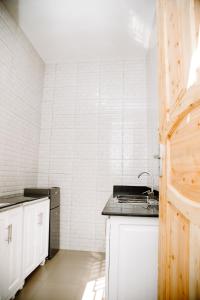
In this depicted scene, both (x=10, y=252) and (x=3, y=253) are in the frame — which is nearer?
(x=3, y=253)

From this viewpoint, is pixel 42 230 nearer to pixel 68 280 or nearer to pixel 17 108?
pixel 68 280

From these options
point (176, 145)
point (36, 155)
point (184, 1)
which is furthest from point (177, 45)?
point (36, 155)

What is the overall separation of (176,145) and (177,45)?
45 centimetres

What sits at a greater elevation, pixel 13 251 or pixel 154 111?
pixel 154 111

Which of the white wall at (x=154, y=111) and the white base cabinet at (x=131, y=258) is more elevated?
the white wall at (x=154, y=111)

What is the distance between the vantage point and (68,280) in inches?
97.7

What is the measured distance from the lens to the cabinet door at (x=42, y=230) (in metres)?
2.70

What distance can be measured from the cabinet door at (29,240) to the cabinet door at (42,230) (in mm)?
109

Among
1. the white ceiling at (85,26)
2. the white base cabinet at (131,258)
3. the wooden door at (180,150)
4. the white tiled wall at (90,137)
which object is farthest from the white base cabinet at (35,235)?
the white ceiling at (85,26)

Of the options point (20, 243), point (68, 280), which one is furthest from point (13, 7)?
point (68, 280)

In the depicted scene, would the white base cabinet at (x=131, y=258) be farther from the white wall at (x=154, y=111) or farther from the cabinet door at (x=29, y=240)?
the cabinet door at (x=29, y=240)

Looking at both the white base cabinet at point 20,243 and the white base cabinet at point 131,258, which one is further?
the white base cabinet at point 20,243

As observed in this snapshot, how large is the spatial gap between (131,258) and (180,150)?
3.47ft

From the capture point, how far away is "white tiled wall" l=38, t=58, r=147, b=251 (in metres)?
3.56
